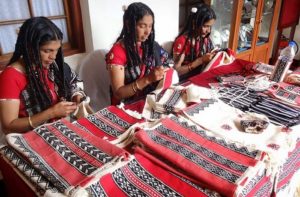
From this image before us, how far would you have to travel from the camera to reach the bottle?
55.2 inches

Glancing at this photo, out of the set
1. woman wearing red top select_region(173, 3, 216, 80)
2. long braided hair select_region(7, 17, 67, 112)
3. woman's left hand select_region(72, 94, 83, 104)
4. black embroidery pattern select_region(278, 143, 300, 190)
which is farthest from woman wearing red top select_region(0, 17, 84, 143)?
woman wearing red top select_region(173, 3, 216, 80)

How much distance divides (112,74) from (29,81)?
484mm

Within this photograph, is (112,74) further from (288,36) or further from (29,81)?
(288,36)

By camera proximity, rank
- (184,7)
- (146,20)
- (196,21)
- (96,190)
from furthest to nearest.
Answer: (184,7) < (196,21) < (146,20) < (96,190)

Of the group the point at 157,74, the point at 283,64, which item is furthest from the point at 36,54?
the point at 283,64

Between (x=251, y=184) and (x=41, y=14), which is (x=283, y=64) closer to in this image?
(x=251, y=184)

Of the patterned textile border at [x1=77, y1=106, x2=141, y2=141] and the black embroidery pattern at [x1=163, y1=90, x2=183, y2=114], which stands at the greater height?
the black embroidery pattern at [x1=163, y1=90, x2=183, y2=114]

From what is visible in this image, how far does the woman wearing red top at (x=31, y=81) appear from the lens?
1.15m

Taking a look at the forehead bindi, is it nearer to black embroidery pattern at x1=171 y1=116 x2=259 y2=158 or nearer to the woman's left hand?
the woman's left hand

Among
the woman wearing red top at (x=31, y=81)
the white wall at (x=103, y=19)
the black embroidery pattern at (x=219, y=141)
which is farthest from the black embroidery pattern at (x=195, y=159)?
the white wall at (x=103, y=19)

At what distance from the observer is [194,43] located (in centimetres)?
214

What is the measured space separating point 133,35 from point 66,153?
938 mm

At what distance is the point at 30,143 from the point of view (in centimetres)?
88

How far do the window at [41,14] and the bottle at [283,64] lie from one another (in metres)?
1.28
